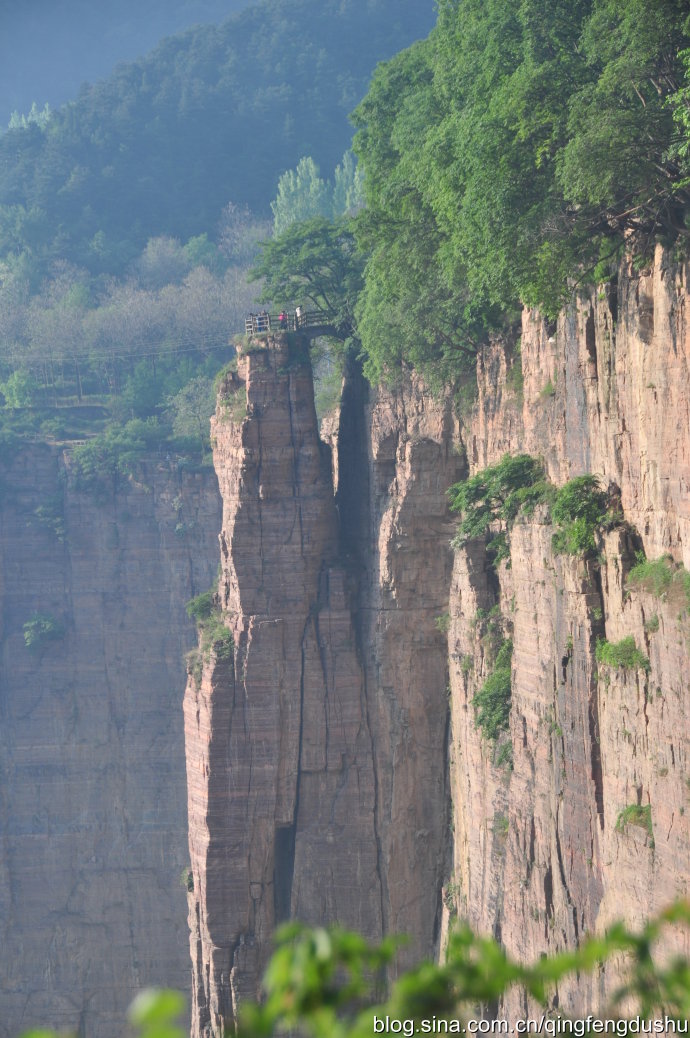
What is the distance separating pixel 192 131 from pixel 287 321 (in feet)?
209

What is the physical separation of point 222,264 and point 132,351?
749 inches

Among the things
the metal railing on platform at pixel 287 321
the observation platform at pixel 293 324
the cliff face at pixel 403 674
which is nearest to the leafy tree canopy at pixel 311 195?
the metal railing on platform at pixel 287 321

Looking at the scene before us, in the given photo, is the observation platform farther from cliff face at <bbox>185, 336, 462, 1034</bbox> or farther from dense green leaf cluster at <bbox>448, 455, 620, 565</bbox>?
dense green leaf cluster at <bbox>448, 455, 620, 565</bbox>

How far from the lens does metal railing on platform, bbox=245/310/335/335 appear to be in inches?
1340

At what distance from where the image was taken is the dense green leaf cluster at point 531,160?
18.2 m

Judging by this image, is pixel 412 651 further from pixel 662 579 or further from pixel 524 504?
pixel 662 579

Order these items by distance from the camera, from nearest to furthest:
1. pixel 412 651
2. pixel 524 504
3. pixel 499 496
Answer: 1. pixel 524 504
2. pixel 499 496
3. pixel 412 651

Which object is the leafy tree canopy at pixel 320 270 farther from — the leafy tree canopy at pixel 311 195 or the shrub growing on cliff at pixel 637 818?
the leafy tree canopy at pixel 311 195

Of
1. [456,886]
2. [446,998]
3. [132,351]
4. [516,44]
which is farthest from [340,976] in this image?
[132,351]

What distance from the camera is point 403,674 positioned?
3050 cm

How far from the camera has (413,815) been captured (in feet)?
99.6

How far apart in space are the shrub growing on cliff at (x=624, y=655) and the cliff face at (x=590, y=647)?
0.10 metres

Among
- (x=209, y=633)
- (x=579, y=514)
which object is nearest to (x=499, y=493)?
(x=579, y=514)

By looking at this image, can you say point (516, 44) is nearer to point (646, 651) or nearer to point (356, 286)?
point (646, 651)
